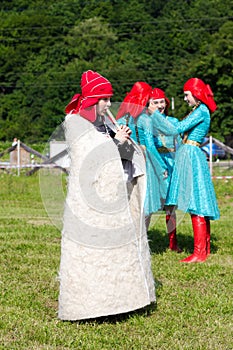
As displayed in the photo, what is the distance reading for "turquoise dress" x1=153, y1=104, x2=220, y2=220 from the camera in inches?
296

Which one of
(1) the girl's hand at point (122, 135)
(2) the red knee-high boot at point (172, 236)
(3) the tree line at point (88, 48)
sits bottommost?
(2) the red knee-high boot at point (172, 236)

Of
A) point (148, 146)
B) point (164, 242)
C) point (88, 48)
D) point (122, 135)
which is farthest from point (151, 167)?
point (88, 48)

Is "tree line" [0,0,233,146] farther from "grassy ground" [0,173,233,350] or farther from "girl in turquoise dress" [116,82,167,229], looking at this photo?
"girl in turquoise dress" [116,82,167,229]

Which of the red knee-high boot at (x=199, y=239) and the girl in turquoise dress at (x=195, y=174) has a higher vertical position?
the girl in turquoise dress at (x=195, y=174)

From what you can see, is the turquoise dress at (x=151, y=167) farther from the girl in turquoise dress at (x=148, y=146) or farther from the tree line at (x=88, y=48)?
the tree line at (x=88, y=48)

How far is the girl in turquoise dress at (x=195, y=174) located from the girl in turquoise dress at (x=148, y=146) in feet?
0.59

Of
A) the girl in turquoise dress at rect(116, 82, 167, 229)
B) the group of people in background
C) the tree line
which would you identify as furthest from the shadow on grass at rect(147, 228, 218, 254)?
the tree line

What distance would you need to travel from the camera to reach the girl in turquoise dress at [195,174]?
7539 millimetres

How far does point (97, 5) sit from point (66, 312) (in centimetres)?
7719

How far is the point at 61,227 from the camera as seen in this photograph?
5.56 metres

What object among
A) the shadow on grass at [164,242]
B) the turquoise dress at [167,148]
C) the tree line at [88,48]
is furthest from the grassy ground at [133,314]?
the tree line at [88,48]

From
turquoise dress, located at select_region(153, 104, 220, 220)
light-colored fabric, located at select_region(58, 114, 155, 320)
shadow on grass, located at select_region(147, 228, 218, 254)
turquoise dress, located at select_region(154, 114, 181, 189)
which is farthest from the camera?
shadow on grass, located at select_region(147, 228, 218, 254)

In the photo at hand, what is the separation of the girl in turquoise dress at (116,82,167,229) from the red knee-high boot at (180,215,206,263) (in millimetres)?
447

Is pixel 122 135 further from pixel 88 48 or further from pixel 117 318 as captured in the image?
pixel 88 48
